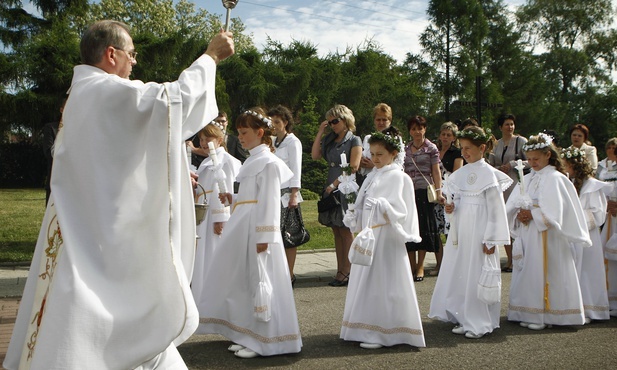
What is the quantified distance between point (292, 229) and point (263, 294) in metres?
2.70

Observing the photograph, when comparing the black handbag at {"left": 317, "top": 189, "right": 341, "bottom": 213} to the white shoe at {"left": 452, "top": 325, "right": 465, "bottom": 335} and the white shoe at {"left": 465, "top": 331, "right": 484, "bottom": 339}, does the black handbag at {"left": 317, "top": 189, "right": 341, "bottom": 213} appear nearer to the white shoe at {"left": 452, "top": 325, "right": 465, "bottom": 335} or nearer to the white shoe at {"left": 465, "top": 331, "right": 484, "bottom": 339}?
the white shoe at {"left": 452, "top": 325, "right": 465, "bottom": 335}

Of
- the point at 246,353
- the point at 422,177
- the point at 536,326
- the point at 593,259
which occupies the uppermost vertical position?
the point at 422,177

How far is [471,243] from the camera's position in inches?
280

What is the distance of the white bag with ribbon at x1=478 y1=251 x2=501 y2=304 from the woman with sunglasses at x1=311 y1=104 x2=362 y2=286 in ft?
9.11

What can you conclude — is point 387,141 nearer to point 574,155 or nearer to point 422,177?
point 574,155

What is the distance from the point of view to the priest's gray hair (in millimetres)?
3830

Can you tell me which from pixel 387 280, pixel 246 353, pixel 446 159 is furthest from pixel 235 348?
pixel 446 159

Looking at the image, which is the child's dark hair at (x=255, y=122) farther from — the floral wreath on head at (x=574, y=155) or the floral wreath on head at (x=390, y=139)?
the floral wreath on head at (x=574, y=155)

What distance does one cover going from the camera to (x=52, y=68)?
32.1 metres

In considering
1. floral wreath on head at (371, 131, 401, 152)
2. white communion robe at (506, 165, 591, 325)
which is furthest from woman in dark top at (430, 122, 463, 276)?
floral wreath on head at (371, 131, 401, 152)

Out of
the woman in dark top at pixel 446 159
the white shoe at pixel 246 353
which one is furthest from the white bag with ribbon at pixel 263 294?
the woman in dark top at pixel 446 159

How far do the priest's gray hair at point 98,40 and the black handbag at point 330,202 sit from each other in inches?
224

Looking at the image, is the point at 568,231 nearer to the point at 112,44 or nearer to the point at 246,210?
the point at 246,210

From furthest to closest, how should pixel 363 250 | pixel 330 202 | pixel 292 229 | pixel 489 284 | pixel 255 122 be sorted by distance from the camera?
1. pixel 330 202
2. pixel 292 229
3. pixel 489 284
4. pixel 255 122
5. pixel 363 250
